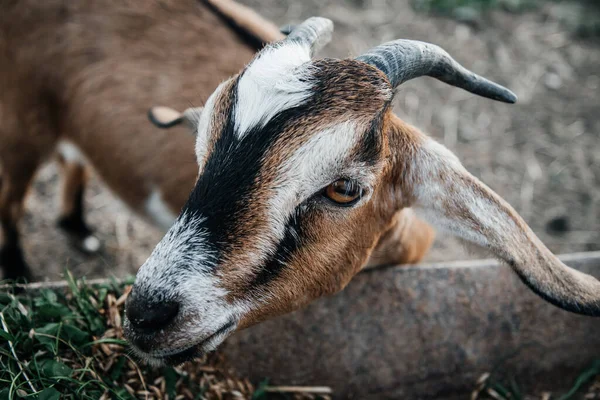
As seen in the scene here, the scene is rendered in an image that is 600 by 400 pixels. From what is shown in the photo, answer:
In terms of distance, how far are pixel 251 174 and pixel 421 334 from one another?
156 cm

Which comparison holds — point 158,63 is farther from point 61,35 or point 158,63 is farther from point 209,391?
point 209,391

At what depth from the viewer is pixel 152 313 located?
1.97 m

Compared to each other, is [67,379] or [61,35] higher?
[61,35]

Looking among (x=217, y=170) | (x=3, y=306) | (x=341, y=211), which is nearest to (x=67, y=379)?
(x=3, y=306)

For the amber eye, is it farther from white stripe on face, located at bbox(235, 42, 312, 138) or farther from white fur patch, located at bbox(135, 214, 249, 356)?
white fur patch, located at bbox(135, 214, 249, 356)

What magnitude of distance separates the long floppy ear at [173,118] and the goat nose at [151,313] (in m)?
1.04

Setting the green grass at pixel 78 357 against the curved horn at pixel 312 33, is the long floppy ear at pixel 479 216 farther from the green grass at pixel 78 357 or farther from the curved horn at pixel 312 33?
the green grass at pixel 78 357

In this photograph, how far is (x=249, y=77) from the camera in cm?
224

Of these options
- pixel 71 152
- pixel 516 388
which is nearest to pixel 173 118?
pixel 71 152

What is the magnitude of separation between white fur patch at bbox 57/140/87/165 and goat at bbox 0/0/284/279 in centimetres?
15

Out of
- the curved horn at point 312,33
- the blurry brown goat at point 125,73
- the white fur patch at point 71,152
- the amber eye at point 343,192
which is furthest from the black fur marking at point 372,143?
the white fur patch at point 71,152

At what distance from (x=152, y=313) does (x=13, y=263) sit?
9.52ft

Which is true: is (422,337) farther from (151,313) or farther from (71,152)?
(71,152)

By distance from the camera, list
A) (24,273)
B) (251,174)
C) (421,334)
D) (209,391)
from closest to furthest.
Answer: (251,174) < (209,391) < (421,334) < (24,273)
